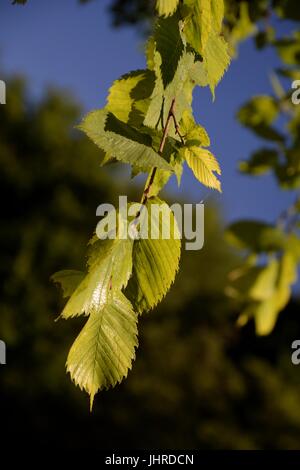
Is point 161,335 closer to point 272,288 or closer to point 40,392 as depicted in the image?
point 40,392

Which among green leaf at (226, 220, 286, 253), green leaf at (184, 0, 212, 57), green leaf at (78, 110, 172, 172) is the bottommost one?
green leaf at (78, 110, 172, 172)

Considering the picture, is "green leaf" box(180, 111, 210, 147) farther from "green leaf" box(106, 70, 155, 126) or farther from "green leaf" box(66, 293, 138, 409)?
"green leaf" box(66, 293, 138, 409)

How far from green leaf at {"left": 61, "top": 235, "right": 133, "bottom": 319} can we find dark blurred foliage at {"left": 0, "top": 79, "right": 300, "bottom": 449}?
14442 millimetres

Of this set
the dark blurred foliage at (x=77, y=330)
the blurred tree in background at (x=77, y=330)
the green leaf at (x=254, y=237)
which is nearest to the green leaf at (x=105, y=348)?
the green leaf at (x=254, y=237)

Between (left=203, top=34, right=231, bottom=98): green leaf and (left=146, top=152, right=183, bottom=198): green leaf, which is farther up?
(left=203, top=34, right=231, bottom=98): green leaf

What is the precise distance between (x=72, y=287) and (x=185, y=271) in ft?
61.1

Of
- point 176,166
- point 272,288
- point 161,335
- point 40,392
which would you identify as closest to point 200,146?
point 176,166

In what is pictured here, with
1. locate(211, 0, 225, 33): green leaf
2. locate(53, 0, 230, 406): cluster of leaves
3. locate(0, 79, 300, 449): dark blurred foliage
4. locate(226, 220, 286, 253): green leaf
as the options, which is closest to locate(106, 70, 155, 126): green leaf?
locate(53, 0, 230, 406): cluster of leaves

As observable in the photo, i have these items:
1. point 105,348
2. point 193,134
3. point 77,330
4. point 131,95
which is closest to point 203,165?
point 193,134

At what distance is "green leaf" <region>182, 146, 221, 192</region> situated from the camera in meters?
0.72

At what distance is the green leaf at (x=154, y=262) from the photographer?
2.19 ft

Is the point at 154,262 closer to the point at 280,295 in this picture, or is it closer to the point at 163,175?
the point at 163,175

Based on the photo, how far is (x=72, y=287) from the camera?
655 millimetres

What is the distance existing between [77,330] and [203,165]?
15.5 meters
